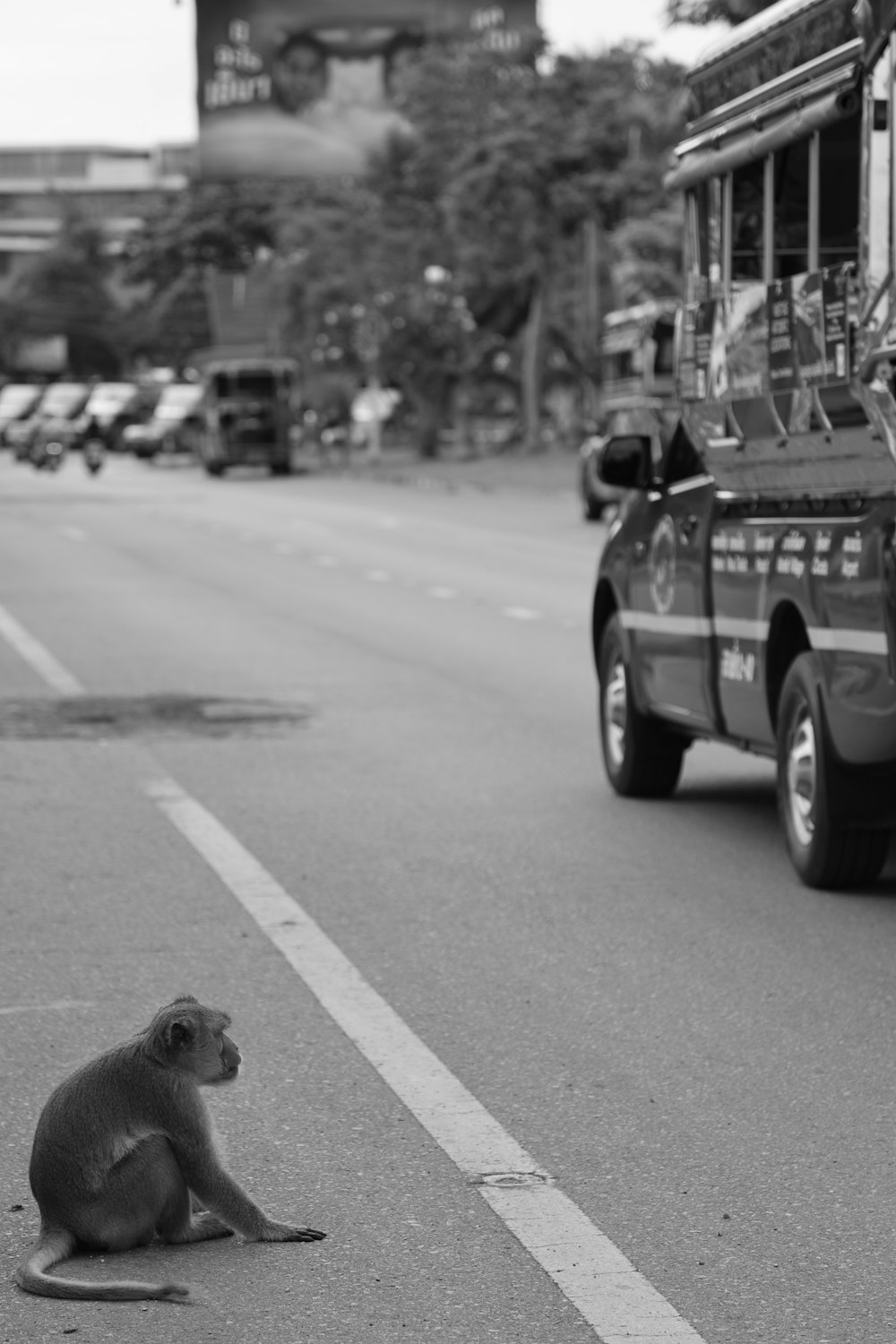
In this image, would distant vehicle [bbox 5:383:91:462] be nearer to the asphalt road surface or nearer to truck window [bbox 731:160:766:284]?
the asphalt road surface

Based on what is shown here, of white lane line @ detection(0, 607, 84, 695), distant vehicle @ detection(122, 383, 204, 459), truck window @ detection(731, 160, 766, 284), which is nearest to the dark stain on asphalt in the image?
white lane line @ detection(0, 607, 84, 695)

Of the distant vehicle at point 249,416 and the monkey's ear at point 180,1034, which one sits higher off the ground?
the monkey's ear at point 180,1034

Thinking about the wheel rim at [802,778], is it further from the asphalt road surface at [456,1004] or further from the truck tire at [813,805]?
the asphalt road surface at [456,1004]

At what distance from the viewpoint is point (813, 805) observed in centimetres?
892

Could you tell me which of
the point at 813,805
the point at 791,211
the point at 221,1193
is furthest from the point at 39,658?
the point at 221,1193

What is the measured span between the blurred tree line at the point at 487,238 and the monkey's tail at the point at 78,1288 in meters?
40.5

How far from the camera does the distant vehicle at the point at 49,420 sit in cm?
7869

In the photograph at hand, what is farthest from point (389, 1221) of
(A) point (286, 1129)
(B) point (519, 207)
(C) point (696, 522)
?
(B) point (519, 207)

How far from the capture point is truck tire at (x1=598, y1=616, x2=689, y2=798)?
11.2 meters

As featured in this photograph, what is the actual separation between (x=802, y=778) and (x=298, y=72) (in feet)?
335

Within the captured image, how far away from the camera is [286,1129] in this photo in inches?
236

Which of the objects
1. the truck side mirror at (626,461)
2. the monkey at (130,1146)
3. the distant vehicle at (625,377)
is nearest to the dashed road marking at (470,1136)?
the monkey at (130,1146)

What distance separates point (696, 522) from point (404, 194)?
214ft

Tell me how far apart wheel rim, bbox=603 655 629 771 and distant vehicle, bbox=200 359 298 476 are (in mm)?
54795
